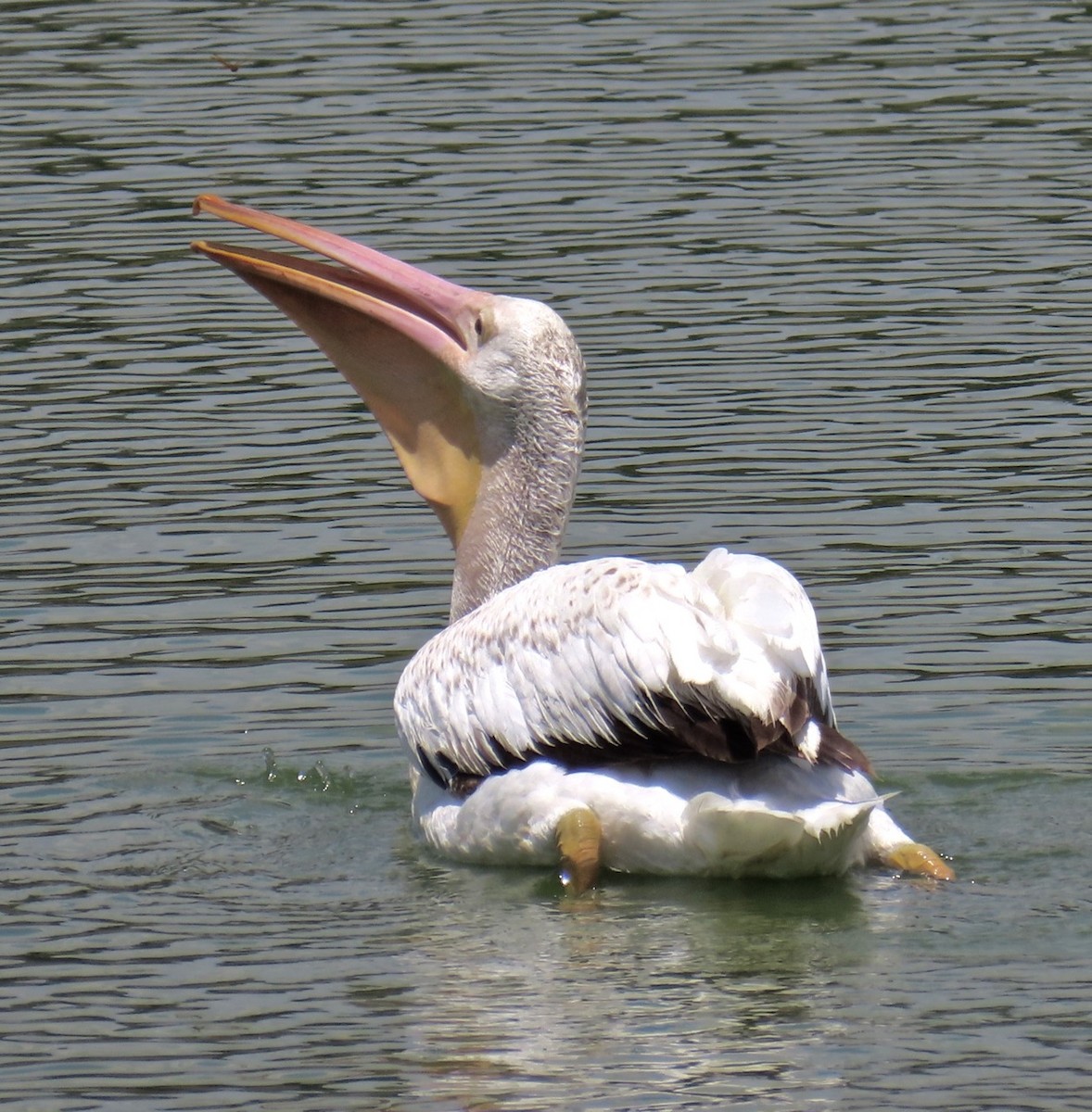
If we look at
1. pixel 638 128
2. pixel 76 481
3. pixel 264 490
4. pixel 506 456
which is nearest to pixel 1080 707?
pixel 506 456

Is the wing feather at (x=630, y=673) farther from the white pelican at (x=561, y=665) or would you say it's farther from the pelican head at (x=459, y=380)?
the pelican head at (x=459, y=380)

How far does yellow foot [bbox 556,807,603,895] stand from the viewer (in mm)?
6098

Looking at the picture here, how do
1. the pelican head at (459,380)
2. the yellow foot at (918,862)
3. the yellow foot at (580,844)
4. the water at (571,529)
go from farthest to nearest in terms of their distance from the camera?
the pelican head at (459,380)
the yellow foot at (918,862)
the yellow foot at (580,844)
the water at (571,529)

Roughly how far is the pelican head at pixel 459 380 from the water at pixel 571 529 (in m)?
0.75

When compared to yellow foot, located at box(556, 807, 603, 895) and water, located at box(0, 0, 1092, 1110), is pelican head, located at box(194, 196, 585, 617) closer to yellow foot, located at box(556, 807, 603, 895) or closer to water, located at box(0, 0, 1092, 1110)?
water, located at box(0, 0, 1092, 1110)

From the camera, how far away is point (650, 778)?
6.11 m

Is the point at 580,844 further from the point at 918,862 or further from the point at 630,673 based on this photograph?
the point at 918,862

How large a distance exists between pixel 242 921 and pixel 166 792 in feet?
3.50

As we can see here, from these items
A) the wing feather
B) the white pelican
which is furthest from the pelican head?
the wing feather

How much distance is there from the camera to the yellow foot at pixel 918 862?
247 inches

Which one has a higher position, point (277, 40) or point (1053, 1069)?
point (277, 40)

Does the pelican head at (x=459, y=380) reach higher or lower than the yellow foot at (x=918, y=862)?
higher

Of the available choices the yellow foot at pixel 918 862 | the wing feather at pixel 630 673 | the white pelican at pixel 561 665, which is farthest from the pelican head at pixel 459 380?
the yellow foot at pixel 918 862

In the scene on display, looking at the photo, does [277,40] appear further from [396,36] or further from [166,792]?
[166,792]
